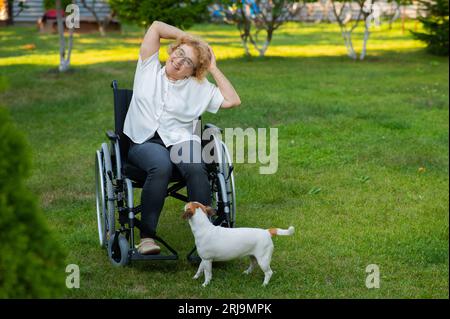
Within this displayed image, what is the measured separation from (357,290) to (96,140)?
4464 mm

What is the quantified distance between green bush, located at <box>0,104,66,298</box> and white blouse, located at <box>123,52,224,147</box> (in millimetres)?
2187

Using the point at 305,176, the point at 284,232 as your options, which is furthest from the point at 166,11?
the point at 284,232

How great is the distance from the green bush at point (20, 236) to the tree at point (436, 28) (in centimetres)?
1381

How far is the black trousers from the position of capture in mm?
4285

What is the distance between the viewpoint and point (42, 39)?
63.6 ft

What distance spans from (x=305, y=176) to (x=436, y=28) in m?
9.91

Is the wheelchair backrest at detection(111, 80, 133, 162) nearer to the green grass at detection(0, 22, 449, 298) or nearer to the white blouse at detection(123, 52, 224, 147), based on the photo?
the white blouse at detection(123, 52, 224, 147)

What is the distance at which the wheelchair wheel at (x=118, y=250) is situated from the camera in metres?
4.24

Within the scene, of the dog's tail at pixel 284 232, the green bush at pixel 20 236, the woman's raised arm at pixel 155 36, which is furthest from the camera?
the woman's raised arm at pixel 155 36

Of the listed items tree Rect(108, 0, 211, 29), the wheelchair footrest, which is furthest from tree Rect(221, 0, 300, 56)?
the wheelchair footrest

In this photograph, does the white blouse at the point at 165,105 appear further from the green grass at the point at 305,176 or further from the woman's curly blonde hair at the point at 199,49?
the green grass at the point at 305,176

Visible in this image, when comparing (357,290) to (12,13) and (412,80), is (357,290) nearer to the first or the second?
(412,80)

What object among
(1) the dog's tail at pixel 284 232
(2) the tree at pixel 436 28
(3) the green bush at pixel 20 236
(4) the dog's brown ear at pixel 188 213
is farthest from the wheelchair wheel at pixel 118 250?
(2) the tree at pixel 436 28

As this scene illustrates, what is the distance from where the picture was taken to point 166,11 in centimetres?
1393
